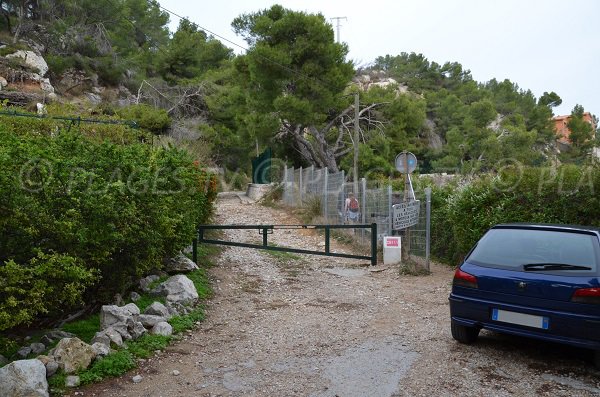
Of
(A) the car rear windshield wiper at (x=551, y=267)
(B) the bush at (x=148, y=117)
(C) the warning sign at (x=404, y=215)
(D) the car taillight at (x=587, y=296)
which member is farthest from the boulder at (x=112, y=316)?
(B) the bush at (x=148, y=117)

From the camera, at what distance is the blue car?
449 cm

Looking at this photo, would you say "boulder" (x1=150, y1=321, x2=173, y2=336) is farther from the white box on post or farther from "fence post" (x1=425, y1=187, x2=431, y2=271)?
the white box on post

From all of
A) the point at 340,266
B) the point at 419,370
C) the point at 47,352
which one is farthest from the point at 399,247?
the point at 47,352

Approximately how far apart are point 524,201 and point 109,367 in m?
7.55

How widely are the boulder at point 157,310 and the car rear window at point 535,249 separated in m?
3.77

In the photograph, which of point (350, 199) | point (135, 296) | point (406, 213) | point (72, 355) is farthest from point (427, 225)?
point (72, 355)

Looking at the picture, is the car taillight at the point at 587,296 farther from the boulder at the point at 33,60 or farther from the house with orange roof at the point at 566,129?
the house with orange roof at the point at 566,129

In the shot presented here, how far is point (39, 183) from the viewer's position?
15.4 ft

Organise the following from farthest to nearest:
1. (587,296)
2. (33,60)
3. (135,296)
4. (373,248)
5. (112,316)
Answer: (33,60) → (373,248) → (135,296) → (112,316) → (587,296)

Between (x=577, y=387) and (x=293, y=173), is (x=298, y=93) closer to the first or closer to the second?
(x=293, y=173)

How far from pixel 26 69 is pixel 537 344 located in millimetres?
27388

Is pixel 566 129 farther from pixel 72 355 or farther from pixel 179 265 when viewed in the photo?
pixel 72 355

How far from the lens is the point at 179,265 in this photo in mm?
8727

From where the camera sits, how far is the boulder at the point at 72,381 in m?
4.23
